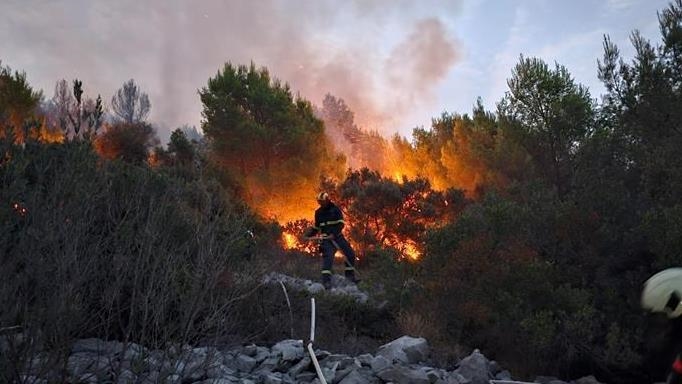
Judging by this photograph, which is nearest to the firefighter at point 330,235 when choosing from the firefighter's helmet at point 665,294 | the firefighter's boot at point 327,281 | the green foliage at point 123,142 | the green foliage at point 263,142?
the firefighter's boot at point 327,281

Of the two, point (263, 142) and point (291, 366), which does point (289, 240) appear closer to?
point (263, 142)

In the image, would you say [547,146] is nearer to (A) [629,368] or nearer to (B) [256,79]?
(A) [629,368]

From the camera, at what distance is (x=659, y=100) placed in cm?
1020

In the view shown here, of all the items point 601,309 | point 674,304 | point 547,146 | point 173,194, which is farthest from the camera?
point 547,146

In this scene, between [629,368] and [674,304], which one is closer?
[674,304]

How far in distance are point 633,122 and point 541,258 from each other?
173 inches

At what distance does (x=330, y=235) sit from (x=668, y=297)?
861 centimetres

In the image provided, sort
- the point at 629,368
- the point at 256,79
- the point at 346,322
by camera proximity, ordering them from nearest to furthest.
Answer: the point at 629,368, the point at 346,322, the point at 256,79

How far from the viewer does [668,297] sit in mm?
2590

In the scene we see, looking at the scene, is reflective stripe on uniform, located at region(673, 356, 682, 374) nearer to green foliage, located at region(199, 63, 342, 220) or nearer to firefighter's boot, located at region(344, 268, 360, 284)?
firefighter's boot, located at region(344, 268, 360, 284)

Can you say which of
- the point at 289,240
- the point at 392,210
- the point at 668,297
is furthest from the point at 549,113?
the point at 668,297

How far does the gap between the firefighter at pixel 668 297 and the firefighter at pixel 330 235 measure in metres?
8.13

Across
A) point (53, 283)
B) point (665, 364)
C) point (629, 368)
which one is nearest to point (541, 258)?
point (629, 368)

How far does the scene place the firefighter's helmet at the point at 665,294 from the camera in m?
2.59
